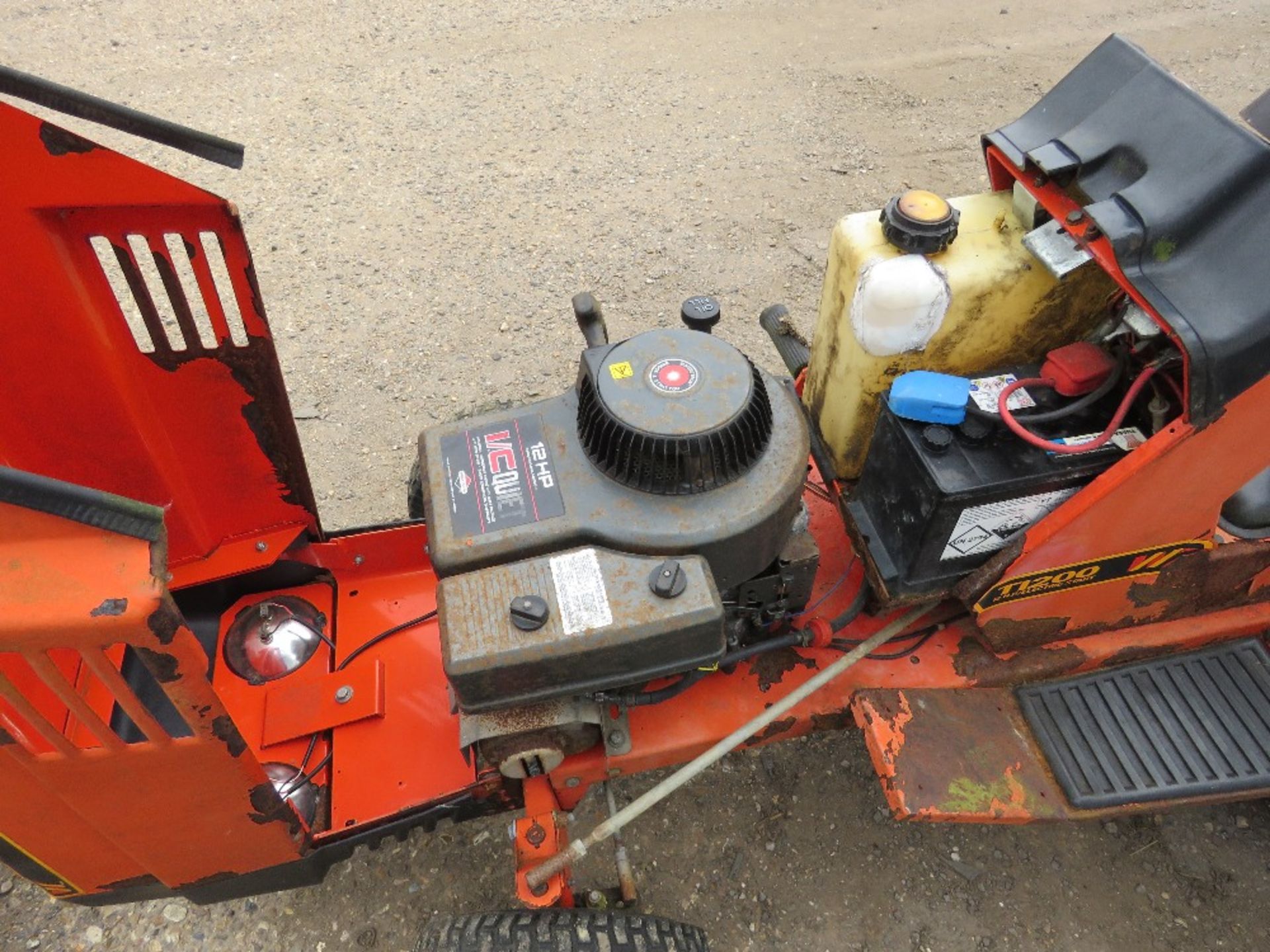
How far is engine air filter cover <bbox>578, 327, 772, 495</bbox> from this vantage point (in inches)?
55.0

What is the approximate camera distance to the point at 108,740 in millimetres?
1235

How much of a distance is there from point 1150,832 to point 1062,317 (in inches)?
56.2

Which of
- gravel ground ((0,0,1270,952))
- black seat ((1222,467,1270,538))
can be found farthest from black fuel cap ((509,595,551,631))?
black seat ((1222,467,1270,538))

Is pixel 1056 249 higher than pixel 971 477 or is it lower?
higher

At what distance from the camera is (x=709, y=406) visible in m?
1.42

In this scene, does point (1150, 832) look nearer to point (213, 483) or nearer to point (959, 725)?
point (959, 725)

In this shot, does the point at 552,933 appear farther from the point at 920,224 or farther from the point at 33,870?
the point at 920,224

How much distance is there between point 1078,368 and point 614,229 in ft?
8.77

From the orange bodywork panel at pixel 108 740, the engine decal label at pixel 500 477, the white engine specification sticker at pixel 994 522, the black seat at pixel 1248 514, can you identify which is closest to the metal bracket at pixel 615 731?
the engine decal label at pixel 500 477

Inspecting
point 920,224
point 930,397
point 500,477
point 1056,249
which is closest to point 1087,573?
point 930,397

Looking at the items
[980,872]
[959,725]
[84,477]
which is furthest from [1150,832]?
[84,477]

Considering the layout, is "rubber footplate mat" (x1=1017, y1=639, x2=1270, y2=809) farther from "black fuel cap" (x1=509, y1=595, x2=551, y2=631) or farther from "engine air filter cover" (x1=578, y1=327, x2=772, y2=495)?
"black fuel cap" (x1=509, y1=595, x2=551, y2=631)

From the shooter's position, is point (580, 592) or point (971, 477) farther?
point (971, 477)

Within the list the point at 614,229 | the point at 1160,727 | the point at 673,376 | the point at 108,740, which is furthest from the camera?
the point at 614,229
